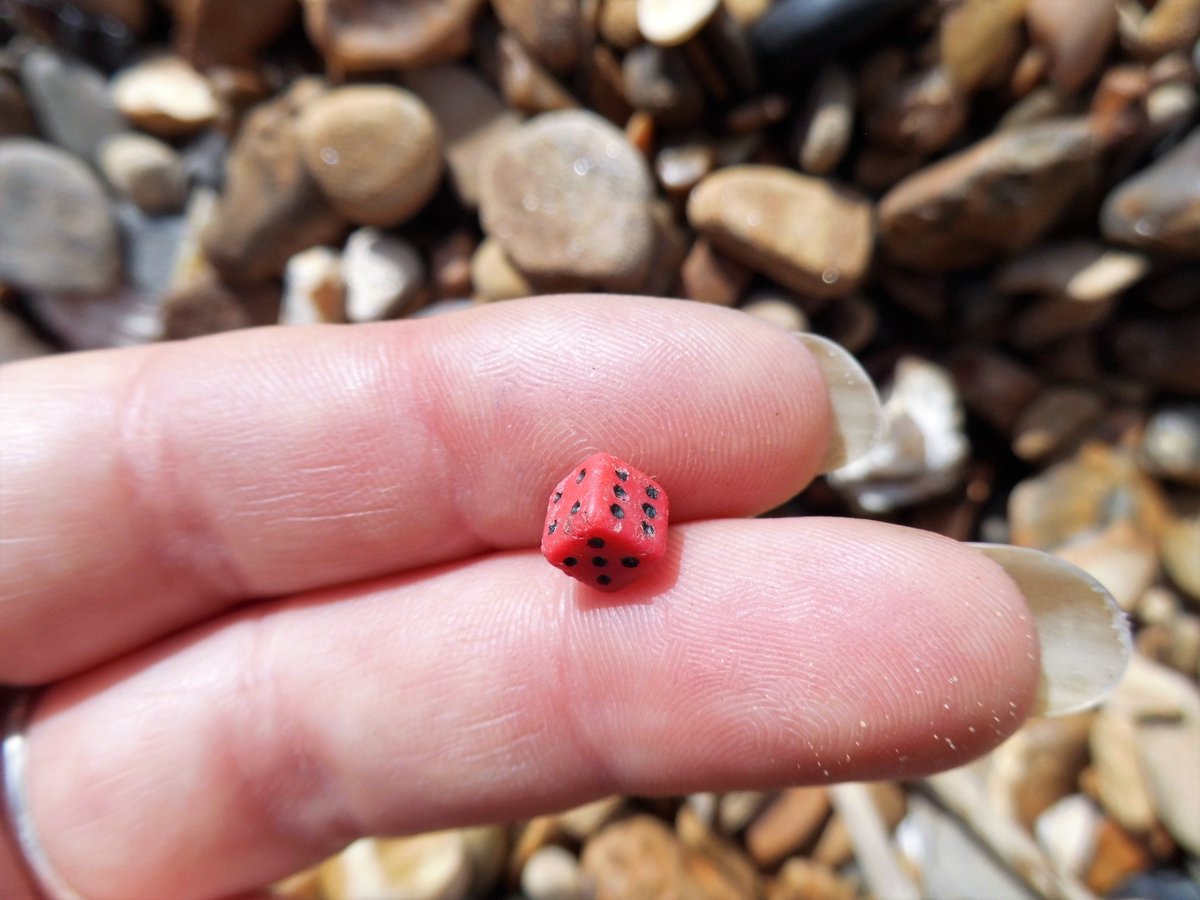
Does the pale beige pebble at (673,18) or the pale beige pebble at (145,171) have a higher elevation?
the pale beige pebble at (673,18)

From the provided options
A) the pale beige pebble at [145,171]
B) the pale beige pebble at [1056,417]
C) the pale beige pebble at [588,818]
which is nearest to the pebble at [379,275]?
the pale beige pebble at [145,171]

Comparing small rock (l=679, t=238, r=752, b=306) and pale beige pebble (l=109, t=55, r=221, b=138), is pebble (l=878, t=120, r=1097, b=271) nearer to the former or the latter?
small rock (l=679, t=238, r=752, b=306)

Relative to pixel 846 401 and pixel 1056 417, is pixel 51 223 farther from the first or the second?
pixel 1056 417

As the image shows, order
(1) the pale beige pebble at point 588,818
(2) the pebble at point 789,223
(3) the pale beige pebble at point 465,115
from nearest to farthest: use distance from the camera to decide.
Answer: (2) the pebble at point 789,223, (1) the pale beige pebble at point 588,818, (3) the pale beige pebble at point 465,115

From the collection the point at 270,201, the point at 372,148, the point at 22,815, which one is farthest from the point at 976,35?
the point at 22,815

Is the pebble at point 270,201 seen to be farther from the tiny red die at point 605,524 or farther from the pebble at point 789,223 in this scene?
the tiny red die at point 605,524

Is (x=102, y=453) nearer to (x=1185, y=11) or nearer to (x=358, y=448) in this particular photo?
(x=358, y=448)
